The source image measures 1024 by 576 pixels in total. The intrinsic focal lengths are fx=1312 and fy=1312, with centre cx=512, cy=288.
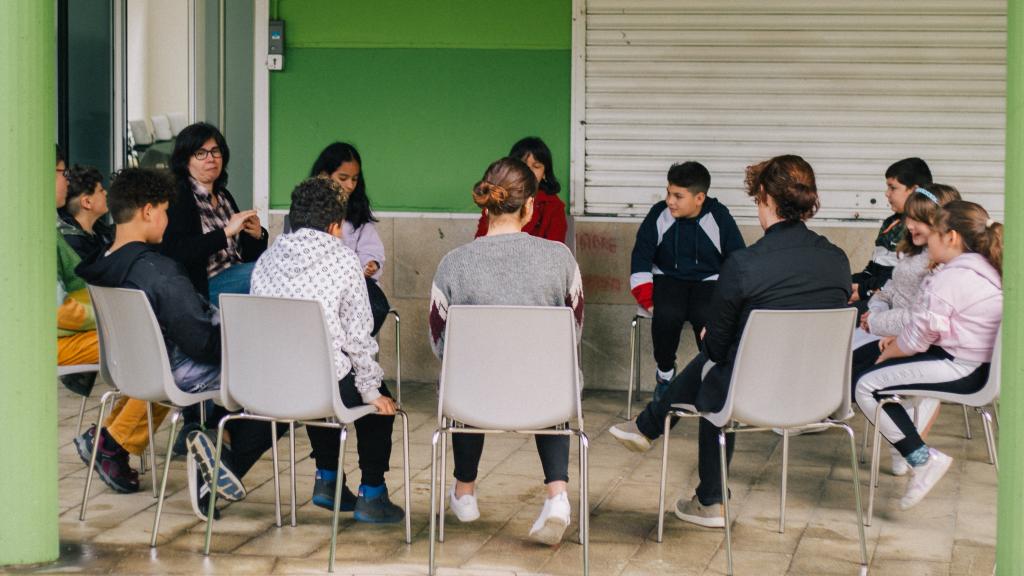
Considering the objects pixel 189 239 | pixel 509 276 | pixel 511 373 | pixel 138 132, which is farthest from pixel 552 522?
pixel 138 132

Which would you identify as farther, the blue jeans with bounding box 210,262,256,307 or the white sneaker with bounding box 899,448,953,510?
the blue jeans with bounding box 210,262,256,307

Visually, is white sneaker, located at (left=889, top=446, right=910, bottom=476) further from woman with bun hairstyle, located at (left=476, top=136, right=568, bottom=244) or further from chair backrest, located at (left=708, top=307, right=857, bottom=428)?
woman with bun hairstyle, located at (left=476, top=136, right=568, bottom=244)

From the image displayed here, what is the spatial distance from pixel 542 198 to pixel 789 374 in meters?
2.89

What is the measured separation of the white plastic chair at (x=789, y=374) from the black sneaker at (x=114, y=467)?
7.70 feet

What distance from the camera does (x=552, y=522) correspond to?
4488 mm

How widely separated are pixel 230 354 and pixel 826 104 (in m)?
4.27

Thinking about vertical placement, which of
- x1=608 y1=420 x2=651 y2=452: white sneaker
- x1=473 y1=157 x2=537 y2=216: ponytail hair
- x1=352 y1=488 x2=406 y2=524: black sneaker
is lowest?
x1=352 y1=488 x2=406 y2=524: black sneaker

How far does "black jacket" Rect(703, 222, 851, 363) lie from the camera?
456cm

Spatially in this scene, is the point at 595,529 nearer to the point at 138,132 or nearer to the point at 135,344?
the point at 135,344

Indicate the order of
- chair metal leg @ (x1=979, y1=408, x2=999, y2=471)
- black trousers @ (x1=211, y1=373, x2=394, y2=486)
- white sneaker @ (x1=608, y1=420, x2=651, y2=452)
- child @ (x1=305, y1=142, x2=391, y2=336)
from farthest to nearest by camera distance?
child @ (x1=305, y1=142, x2=391, y2=336)
white sneaker @ (x1=608, y1=420, x2=651, y2=452)
chair metal leg @ (x1=979, y1=408, x2=999, y2=471)
black trousers @ (x1=211, y1=373, x2=394, y2=486)

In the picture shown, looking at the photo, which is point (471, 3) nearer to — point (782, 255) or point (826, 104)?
point (826, 104)

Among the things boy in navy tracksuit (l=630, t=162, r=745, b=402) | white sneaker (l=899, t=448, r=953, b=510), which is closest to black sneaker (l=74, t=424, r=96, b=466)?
boy in navy tracksuit (l=630, t=162, r=745, b=402)

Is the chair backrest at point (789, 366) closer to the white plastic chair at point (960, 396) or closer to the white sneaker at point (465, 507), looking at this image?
the white plastic chair at point (960, 396)

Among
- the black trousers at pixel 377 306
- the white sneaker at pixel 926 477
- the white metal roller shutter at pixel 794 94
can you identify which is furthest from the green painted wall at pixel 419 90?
the white sneaker at pixel 926 477
